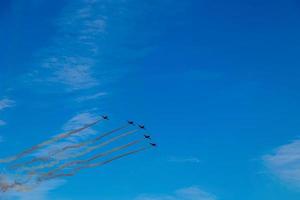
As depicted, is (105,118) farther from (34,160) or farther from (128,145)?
(34,160)

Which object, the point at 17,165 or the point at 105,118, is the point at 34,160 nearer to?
the point at 17,165

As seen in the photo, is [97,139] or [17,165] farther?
[17,165]

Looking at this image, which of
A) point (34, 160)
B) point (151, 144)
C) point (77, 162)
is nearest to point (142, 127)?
point (151, 144)

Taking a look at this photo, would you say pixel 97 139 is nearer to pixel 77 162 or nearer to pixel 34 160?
pixel 77 162

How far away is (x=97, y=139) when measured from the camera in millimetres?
92250

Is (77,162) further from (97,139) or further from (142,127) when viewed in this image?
(142,127)

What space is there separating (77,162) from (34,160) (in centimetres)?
950

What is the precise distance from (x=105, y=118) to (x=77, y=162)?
10.3 meters

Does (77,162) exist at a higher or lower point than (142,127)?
lower

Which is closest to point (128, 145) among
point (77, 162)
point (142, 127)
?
point (142, 127)

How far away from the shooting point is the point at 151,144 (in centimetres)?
9450

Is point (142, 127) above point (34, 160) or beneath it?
above

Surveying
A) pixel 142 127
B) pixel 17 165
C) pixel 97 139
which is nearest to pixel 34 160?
pixel 17 165

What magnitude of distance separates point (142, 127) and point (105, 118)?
297 inches
